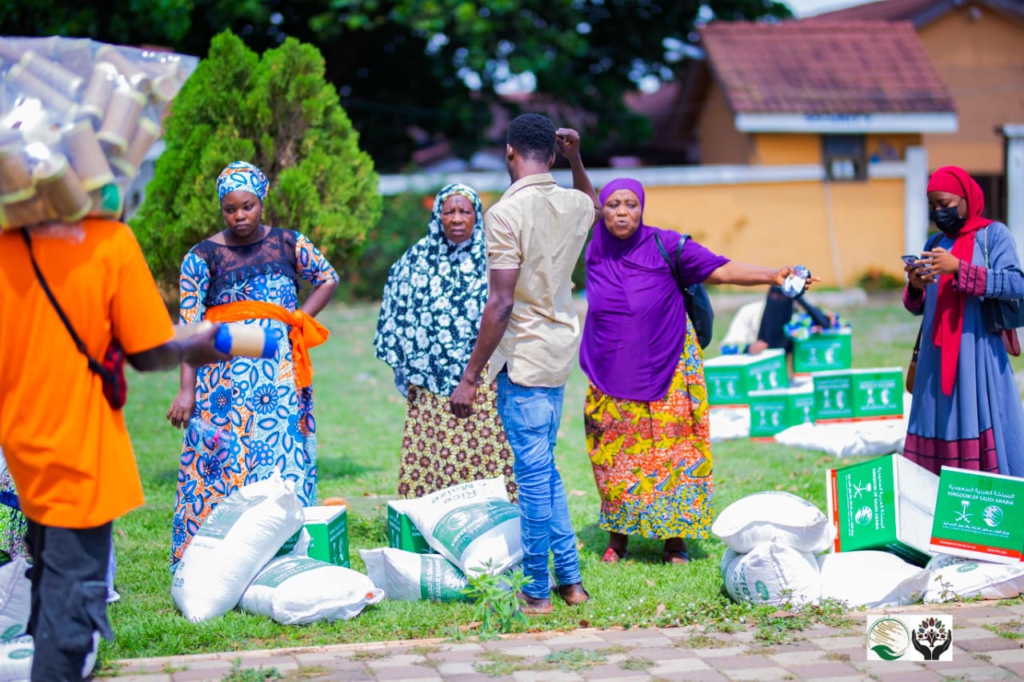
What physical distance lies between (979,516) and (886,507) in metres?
0.41

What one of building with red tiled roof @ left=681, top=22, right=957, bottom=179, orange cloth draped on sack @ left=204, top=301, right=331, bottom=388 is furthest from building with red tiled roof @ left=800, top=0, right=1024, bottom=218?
orange cloth draped on sack @ left=204, top=301, right=331, bottom=388

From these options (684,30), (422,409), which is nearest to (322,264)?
(422,409)

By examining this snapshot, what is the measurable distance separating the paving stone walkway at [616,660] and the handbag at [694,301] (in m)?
1.89

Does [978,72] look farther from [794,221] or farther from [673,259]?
[673,259]

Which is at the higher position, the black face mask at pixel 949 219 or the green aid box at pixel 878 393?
the black face mask at pixel 949 219

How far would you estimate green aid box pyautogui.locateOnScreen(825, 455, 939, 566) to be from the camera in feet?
17.0

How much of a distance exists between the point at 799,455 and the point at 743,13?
17535mm

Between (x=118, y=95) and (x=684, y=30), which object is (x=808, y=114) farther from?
(x=118, y=95)

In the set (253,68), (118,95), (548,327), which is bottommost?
(548,327)

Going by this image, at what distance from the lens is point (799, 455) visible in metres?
8.50

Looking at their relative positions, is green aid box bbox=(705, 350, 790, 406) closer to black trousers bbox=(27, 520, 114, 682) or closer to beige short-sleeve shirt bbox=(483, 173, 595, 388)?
beige short-sleeve shirt bbox=(483, 173, 595, 388)

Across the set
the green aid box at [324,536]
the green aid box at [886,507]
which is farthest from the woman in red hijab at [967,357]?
the green aid box at [324,536]

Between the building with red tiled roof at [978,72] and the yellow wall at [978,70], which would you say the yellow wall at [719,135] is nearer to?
the building with red tiled roof at [978,72]

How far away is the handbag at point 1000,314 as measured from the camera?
5.33m
